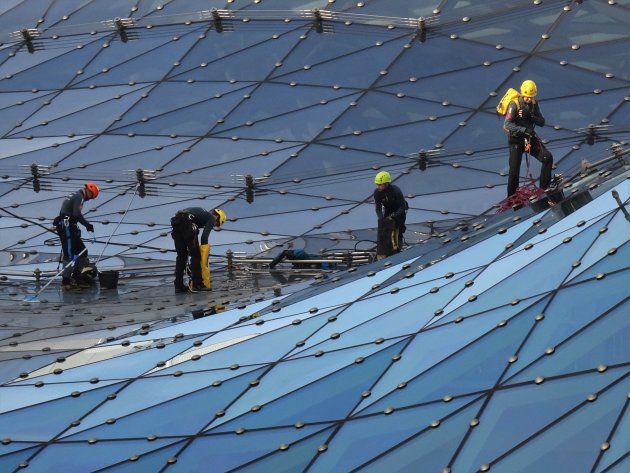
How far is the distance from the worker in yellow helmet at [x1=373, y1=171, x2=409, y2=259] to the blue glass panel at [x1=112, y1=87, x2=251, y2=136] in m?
7.46

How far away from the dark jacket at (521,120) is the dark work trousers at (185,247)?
5.35m

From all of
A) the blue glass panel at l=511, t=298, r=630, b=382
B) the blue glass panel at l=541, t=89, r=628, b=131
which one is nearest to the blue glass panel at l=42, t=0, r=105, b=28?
the blue glass panel at l=541, t=89, r=628, b=131

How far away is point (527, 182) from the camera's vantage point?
34.0m

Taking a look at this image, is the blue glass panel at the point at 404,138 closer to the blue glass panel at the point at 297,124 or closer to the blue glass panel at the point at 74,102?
the blue glass panel at the point at 297,124

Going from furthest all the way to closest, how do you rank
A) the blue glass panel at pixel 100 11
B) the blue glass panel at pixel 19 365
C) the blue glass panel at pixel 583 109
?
1. the blue glass panel at pixel 100 11
2. the blue glass panel at pixel 583 109
3. the blue glass panel at pixel 19 365

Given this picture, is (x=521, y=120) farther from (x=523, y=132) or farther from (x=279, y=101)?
(x=279, y=101)

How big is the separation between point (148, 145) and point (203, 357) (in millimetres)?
14180

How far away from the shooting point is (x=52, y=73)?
136 ft

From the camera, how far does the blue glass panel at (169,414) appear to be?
23078mm

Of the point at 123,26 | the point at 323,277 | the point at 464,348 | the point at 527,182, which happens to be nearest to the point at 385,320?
the point at 464,348

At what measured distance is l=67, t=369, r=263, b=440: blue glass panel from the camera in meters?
23.1

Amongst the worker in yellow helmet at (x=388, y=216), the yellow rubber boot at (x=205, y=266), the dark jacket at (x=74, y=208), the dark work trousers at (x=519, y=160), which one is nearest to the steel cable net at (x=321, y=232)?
the dark work trousers at (x=519, y=160)

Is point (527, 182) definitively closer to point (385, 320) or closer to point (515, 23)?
point (515, 23)

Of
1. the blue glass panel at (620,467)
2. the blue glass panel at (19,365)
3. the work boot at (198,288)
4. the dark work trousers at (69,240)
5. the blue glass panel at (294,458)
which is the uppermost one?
the dark work trousers at (69,240)
